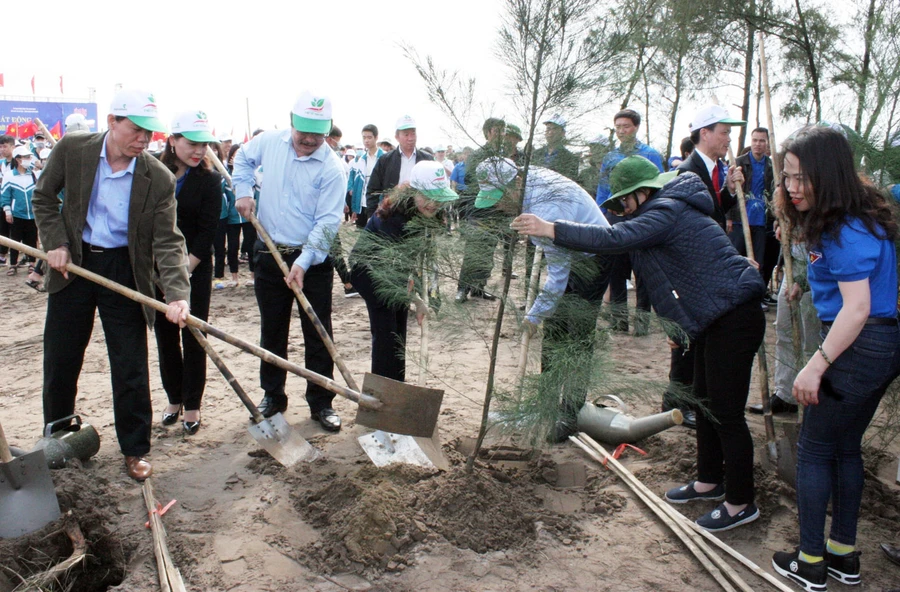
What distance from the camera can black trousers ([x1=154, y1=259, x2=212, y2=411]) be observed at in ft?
14.8

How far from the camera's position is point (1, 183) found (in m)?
11.4

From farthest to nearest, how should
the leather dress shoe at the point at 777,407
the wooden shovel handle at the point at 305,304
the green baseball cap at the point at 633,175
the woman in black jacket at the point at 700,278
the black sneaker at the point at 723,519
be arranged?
1. the leather dress shoe at the point at 777,407
2. the wooden shovel handle at the point at 305,304
3. the black sneaker at the point at 723,519
4. the green baseball cap at the point at 633,175
5. the woman in black jacket at the point at 700,278

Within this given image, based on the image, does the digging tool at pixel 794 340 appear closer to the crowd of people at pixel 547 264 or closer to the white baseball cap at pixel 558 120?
the crowd of people at pixel 547 264

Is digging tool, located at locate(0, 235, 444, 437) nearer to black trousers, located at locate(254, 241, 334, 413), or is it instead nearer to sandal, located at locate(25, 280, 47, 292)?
black trousers, located at locate(254, 241, 334, 413)

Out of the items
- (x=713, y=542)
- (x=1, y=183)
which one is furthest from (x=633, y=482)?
(x=1, y=183)

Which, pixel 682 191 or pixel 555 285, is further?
pixel 555 285

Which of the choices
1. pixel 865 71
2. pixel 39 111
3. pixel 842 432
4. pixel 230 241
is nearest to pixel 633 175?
pixel 842 432

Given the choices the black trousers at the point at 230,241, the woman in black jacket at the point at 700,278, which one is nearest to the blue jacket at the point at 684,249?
the woman in black jacket at the point at 700,278

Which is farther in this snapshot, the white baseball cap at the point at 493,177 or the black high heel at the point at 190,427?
the black high heel at the point at 190,427

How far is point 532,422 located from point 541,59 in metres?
1.70

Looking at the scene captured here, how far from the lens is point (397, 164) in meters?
7.52

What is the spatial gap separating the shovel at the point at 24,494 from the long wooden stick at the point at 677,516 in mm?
2864

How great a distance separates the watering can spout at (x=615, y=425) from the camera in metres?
4.25

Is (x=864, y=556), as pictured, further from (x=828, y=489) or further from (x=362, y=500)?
(x=362, y=500)
